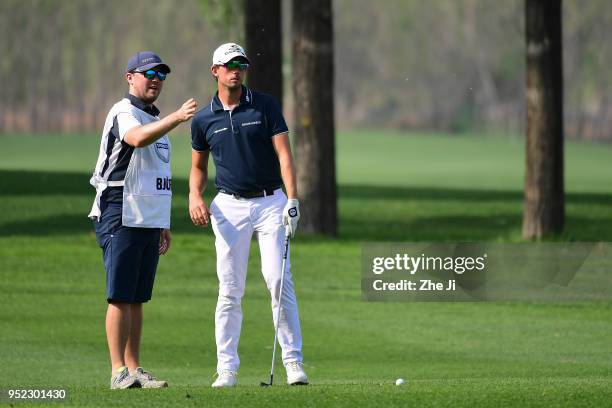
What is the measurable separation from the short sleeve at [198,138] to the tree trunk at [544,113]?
555 inches

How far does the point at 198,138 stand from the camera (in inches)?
406

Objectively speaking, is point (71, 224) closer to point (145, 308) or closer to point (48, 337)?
point (145, 308)

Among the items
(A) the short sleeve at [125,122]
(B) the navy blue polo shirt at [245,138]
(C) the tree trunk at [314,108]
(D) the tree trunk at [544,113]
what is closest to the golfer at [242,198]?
(B) the navy blue polo shirt at [245,138]

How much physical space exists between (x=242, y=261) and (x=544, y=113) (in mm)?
14266

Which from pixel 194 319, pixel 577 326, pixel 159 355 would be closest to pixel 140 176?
pixel 159 355

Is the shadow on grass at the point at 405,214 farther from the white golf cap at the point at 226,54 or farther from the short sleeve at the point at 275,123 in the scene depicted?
the white golf cap at the point at 226,54

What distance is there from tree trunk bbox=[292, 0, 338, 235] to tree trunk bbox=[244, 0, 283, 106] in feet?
1.04

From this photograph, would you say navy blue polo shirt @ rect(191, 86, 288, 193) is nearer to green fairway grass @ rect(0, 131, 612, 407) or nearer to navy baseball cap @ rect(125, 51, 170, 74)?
navy baseball cap @ rect(125, 51, 170, 74)

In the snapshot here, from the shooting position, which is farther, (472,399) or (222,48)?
(222,48)

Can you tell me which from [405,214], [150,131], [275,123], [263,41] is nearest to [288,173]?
[275,123]

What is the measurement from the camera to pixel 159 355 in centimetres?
1373

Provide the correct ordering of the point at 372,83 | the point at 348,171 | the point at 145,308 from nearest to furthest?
the point at 145,308 → the point at 348,171 → the point at 372,83

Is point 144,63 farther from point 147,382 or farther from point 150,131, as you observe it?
point 147,382

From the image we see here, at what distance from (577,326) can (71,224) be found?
1217 centimetres
